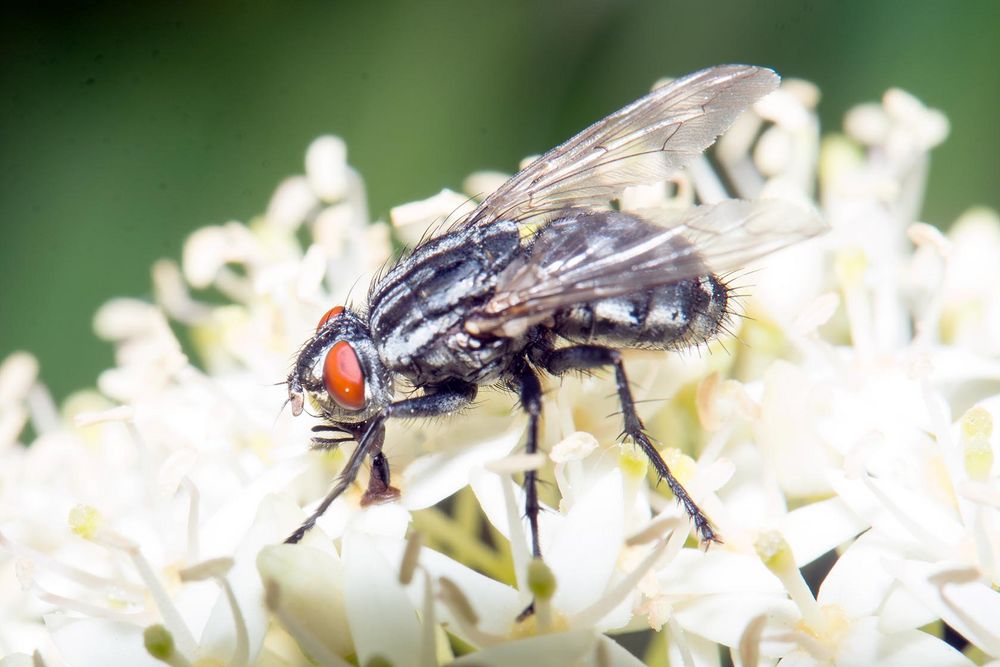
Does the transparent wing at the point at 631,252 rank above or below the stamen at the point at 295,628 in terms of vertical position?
above

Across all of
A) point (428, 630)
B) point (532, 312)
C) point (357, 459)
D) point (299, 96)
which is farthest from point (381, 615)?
point (299, 96)

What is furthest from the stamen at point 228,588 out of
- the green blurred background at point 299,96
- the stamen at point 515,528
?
the green blurred background at point 299,96

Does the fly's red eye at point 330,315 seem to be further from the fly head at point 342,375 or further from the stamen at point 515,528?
the stamen at point 515,528

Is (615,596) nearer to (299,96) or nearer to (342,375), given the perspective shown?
(342,375)

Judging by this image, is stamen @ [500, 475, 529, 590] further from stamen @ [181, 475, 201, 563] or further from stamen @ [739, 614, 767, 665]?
stamen @ [181, 475, 201, 563]

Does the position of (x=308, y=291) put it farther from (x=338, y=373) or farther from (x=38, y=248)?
(x=38, y=248)

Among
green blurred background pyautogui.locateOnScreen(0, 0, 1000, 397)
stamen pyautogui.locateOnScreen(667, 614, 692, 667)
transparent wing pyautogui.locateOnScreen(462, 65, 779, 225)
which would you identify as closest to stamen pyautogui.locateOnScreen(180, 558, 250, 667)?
stamen pyautogui.locateOnScreen(667, 614, 692, 667)

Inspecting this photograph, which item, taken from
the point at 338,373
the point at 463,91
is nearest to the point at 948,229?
the point at 463,91
